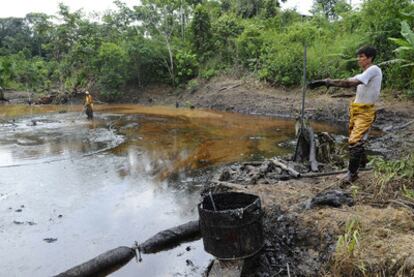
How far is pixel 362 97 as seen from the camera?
199 inches

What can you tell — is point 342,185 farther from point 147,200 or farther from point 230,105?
point 230,105

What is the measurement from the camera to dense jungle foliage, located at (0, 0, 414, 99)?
17.5 m

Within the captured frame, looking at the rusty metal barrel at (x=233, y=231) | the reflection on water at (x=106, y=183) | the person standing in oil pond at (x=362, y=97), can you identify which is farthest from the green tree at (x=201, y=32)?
the rusty metal barrel at (x=233, y=231)

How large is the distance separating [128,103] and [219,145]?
17.7m

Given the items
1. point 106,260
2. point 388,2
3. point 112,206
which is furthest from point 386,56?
point 106,260

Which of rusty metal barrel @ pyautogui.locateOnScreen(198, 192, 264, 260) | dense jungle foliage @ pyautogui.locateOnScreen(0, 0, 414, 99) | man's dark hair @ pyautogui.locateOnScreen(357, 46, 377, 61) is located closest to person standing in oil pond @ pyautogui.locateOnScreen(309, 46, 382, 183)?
man's dark hair @ pyautogui.locateOnScreen(357, 46, 377, 61)

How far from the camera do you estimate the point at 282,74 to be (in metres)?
20.0

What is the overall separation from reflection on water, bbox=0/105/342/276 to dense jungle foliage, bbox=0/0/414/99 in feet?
14.8

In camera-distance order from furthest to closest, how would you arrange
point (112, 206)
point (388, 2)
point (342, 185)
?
point (388, 2) < point (112, 206) < point (342, 185)

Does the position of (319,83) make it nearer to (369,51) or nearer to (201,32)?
(369,51)

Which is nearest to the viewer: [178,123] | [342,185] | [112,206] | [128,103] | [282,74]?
[342,185]

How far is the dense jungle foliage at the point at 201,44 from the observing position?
17453mm

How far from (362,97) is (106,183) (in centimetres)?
562

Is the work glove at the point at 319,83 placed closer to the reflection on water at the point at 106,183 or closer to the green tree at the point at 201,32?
the reflection on water at the point at 106,183
